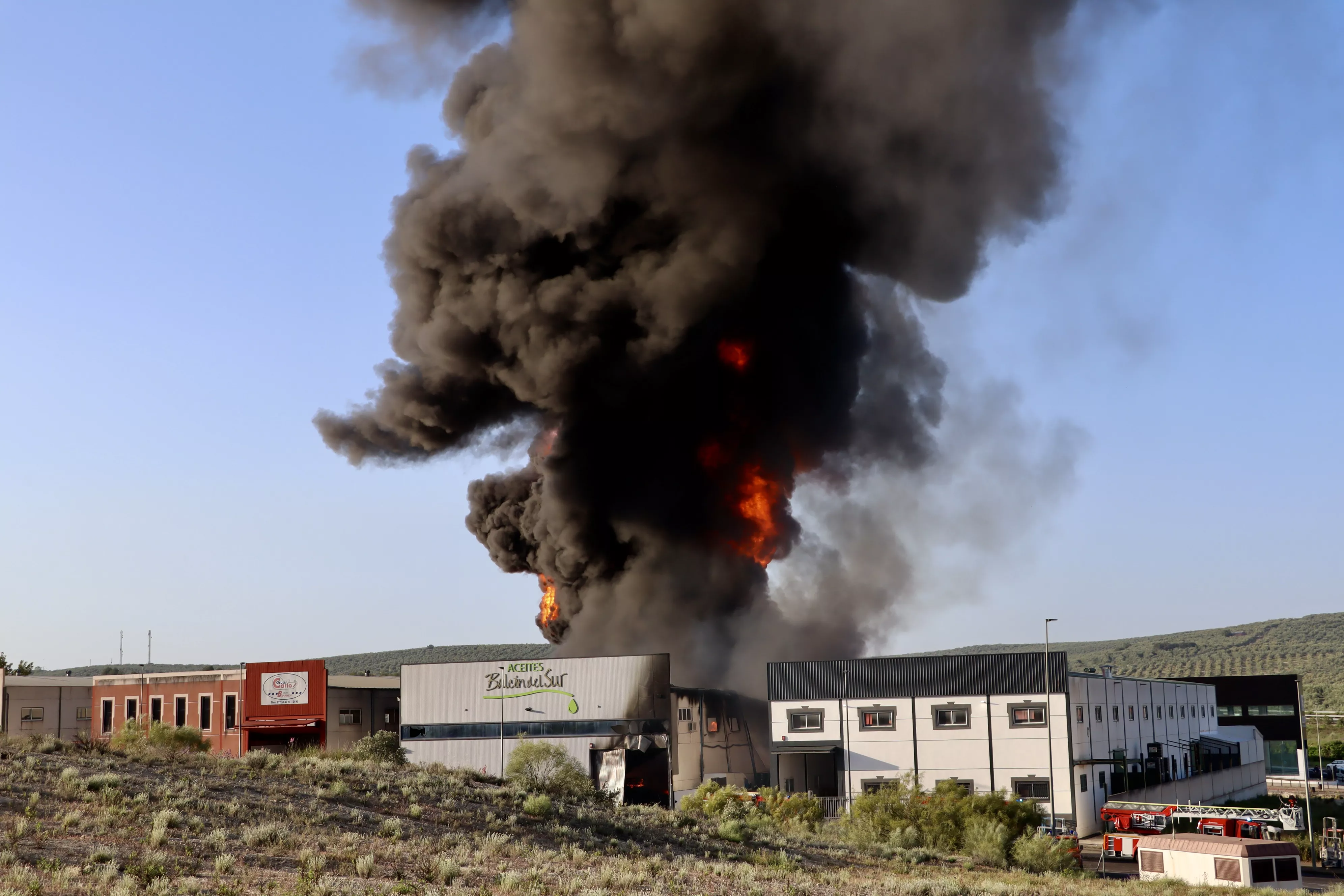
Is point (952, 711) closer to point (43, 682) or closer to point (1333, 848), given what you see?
point (1333, 848)

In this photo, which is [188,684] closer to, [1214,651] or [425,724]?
[425,724]

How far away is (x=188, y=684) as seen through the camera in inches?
2638

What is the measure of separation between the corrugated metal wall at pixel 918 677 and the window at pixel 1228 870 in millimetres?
15825

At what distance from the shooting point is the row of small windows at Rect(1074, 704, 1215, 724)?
163 feet

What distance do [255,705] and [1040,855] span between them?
44.9 meters

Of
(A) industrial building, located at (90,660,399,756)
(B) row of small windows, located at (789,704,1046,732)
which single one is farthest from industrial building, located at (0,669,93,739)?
(B) row of small windows, located at (789,704,1046,732)

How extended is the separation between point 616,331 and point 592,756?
21.6m

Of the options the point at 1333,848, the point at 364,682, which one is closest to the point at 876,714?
the point at 1333,848

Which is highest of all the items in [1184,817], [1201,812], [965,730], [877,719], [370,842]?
[877,719]

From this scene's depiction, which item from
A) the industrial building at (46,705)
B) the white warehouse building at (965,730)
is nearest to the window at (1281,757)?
the white warehouse building at (965,730)

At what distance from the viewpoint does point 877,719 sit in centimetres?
5119

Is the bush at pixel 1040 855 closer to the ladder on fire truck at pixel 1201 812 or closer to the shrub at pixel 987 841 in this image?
the shrub at pixel 987 841

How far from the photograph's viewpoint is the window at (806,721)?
52250 mm

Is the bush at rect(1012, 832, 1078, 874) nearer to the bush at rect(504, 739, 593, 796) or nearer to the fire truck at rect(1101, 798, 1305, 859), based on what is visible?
the fire truck at rect(1101, 798, 1305, 859)
